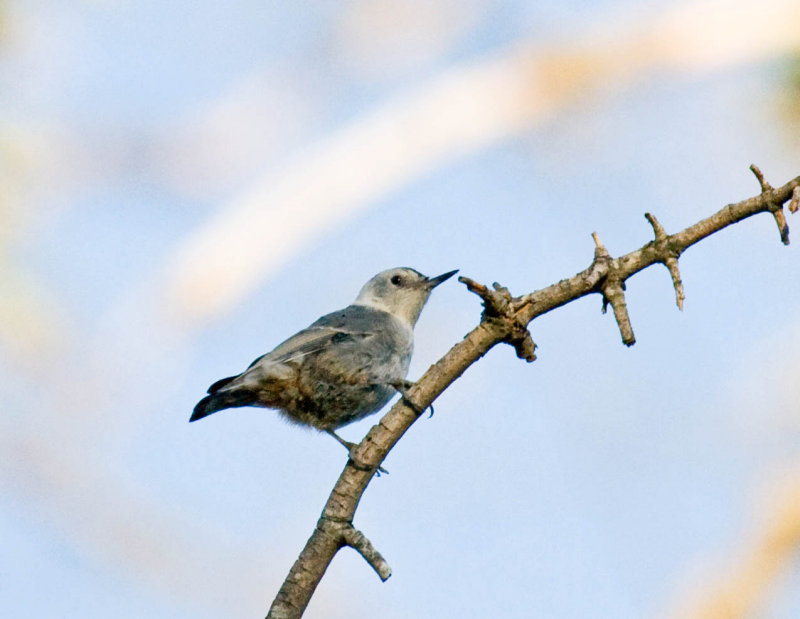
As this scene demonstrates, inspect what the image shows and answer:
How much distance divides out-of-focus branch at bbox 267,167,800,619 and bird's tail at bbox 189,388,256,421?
6.04ft

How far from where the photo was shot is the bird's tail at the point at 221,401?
14.5 feet

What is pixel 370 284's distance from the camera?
628 centimetres

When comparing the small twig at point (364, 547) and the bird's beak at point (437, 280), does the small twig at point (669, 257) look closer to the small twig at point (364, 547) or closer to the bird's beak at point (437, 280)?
the small twig at point (364, 547)

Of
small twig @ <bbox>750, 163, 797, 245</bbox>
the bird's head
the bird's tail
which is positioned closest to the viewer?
small twig @ <bbox>750, 163, 797, 245</bbox>

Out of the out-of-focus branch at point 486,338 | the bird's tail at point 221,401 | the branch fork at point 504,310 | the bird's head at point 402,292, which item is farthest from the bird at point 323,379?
the branch fork at point 504,310

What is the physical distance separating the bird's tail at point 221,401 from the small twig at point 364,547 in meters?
1.90

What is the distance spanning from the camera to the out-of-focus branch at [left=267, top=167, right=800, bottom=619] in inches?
96.7

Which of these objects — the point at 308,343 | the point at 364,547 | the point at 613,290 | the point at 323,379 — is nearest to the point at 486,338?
the point at 613,290

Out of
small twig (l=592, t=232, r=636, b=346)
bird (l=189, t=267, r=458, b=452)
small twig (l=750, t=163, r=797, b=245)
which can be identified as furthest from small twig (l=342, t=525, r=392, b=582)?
bird (l=189, t=267, r=458, b=452)

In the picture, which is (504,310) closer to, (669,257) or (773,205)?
(669,257)

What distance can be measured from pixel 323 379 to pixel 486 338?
218 centimetres

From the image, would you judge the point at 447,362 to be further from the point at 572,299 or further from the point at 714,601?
the point at 714,601

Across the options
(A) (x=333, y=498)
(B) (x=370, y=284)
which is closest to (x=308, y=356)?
(B) (x=370, y=284)

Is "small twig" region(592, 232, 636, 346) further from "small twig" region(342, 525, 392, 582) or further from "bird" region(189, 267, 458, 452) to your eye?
"bird" region(189, 267, 458, 452)
